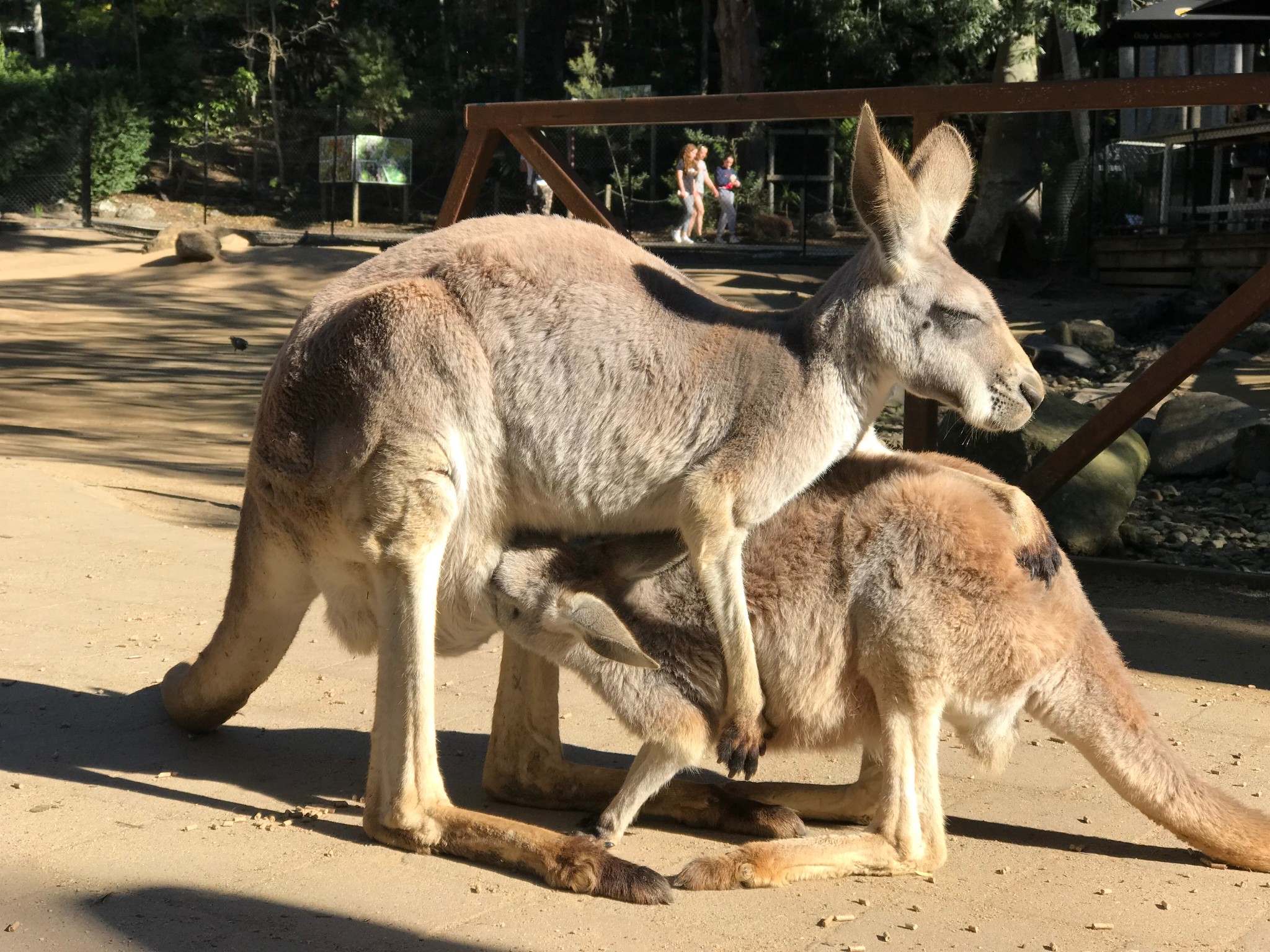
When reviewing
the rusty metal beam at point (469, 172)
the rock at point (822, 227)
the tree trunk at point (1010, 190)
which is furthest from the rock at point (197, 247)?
the rusty metal beam at point (469, 172)

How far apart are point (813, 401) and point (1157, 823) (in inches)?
53.4

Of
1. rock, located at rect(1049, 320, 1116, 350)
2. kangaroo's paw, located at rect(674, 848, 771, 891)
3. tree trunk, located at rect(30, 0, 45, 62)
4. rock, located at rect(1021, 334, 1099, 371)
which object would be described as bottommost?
kangaroo's paw, located at rect(674, 848, 771, 891)

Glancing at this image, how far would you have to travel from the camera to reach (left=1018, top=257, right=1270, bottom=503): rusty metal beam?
4918 millimetres

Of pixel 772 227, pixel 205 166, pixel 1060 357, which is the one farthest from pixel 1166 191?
pixel 205 166

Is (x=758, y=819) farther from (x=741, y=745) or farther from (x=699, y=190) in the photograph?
(x=699, y=190)

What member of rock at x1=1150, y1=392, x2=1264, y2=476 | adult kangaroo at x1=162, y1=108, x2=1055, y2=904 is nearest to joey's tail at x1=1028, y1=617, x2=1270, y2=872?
adult kangaroo at x1=162, y1=108, x2=1055, y2=904

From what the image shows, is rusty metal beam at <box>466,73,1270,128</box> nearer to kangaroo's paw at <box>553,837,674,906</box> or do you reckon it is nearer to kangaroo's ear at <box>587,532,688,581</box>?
kangaroo's ear at <box>587,532,688,581</box>

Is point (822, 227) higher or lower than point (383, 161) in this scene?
lower

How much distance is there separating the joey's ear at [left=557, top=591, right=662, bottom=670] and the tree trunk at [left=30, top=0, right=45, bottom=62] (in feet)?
120

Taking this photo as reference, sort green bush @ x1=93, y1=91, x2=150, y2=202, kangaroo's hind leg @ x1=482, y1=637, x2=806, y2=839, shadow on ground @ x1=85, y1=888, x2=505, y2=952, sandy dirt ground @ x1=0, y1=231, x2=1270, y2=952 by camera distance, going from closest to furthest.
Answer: shadow on ground @ x1=85, y1=888, x2=505, y2=952, sandy dirt ground @ x1=0, y1=231, x2=1270, y2=952, kangaroo's hind leg @ x1=482, y1=637, x2=806, y2=839, green bush @ x1=93, y1=91, x2=150, y2=202

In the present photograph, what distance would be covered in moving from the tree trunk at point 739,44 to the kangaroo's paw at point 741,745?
22.9m

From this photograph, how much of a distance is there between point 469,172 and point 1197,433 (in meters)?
5.56

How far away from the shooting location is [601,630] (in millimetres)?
3375

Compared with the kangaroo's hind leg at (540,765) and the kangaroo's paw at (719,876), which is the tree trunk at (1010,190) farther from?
the kangaroo's paw at (719,876)
